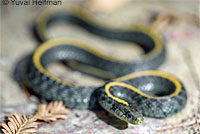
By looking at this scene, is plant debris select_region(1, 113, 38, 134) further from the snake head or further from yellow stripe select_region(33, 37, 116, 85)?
yellow stripe select_region(33, 37, 116, 85)

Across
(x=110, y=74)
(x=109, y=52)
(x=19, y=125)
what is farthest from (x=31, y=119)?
(x=109, y=52)

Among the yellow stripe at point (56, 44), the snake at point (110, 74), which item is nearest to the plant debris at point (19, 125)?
the snake at point (110, 74)

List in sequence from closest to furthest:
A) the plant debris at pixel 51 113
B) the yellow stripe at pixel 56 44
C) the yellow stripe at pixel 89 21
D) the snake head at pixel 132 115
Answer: the snake head at pixel 132 115 → the plant debris at pixel 51 113 → the yellow stripe at pixel 56 44 → the yellow stripe at pixel 89 21

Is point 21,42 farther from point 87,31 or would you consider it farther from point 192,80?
point 192,80

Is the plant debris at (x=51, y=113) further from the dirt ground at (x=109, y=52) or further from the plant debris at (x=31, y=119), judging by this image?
the dirt ground at (x=109, y=52)

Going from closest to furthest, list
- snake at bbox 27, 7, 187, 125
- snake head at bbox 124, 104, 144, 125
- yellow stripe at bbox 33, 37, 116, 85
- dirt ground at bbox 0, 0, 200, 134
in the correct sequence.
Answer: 1. snake head at bbox 124, 104, 144, 125
2. dirt ground at bbox 0, 0, 200, 134
3. snake at bbox 27, 7, 187, 125
4. yellow stripe at bbox 33, 37, 116, 85

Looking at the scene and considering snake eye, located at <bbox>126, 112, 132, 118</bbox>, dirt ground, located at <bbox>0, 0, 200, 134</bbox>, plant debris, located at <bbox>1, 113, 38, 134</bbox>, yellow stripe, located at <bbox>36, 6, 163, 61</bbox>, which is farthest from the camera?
yellow stripe, located at <bbox>36, 6, 163, 61</bbox>

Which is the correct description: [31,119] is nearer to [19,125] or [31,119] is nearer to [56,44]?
[19,125]

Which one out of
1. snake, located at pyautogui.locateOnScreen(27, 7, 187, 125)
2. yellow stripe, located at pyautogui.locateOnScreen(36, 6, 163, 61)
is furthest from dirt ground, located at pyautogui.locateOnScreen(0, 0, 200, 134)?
yellow stripe, located at pyautogui.locateOnScreen(36, 6, 163, 61)

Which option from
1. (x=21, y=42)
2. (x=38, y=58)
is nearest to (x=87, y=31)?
(x=21, y=42)
